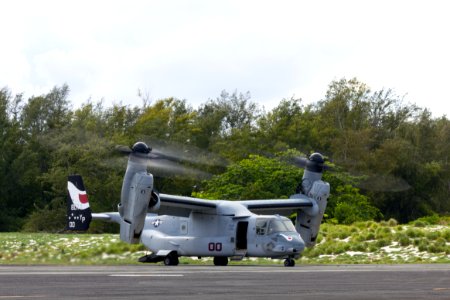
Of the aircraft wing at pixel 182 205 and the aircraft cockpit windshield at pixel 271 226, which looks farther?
the aircraft wing at pixel 182 205

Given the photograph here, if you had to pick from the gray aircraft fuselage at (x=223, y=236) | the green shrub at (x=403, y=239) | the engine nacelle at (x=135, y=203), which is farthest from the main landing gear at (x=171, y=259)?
the green shrub at (x=403, y=239)

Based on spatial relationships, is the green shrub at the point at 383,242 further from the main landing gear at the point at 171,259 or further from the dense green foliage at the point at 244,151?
the dense green foliage at the point at 244,151

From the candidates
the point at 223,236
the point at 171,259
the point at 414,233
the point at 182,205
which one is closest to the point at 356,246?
the point at 414,233

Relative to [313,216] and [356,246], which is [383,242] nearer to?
[356,246]

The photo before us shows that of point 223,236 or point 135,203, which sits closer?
point 135,203

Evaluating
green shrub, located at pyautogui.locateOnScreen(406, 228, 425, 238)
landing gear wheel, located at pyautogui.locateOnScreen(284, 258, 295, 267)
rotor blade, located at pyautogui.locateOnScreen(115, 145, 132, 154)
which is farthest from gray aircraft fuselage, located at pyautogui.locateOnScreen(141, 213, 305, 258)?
green shrub, located at pyautogui.locateOnScreen(406, 228, 425, 238)

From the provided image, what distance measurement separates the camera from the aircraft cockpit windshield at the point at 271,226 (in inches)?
1436

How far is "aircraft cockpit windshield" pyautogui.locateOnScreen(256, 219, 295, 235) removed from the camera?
36.5 meters

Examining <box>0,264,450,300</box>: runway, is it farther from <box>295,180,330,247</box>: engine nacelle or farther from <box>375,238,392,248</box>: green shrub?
<box>375,238,392,248</box>: green shrub

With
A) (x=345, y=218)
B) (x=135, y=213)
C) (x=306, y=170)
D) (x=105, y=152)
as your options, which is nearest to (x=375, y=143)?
(x=345, y=218)

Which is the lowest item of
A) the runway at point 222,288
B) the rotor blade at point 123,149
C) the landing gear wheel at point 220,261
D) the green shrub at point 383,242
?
the landing gear wheel at point 220,261

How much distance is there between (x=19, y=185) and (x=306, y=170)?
57989 mm

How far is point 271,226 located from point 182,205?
380 centimetres

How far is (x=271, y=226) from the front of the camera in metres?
36.5
